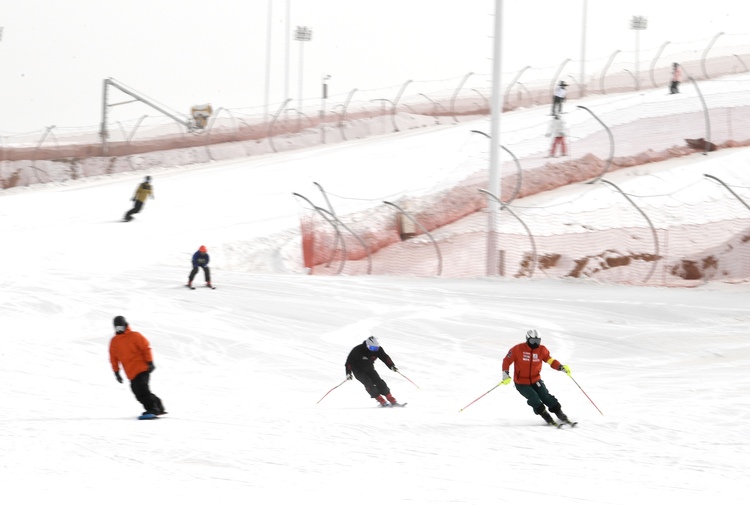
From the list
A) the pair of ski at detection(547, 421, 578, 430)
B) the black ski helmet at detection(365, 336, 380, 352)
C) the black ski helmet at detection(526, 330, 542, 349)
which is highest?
the black ski helmet at detection(526, 330, 542, 349)

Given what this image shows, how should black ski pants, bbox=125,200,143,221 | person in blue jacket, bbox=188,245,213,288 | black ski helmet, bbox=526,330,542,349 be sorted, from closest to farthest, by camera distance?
black ski helmet, bbox=526,330,542,349
person in blue jacket, bbox=188,245,213,288
black ski pants, bbox=125,200,143,221

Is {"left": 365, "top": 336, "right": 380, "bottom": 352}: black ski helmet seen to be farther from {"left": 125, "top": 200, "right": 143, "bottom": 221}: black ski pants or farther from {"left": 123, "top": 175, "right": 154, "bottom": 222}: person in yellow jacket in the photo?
{"left": 125, "top": 200, "right": 143, "bottom": 221}: black ski pants

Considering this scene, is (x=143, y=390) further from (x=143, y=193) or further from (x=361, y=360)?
(x=143, y=193)

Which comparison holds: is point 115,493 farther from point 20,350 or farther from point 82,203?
point 82,203

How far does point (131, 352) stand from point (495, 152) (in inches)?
564

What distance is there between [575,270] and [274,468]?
15956mm

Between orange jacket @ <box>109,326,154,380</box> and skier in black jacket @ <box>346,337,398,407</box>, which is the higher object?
orange jacket @ <box>109,326,154,380</box>

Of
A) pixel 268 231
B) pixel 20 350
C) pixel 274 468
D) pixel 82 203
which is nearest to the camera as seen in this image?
pixel 274 468

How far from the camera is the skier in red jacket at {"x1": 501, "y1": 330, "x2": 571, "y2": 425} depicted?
1157 cm

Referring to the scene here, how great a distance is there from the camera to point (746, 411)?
42.7 feet

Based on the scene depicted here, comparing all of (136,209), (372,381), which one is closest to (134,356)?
(372,381)

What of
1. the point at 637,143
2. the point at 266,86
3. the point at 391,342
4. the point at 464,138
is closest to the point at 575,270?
the point at 391,342

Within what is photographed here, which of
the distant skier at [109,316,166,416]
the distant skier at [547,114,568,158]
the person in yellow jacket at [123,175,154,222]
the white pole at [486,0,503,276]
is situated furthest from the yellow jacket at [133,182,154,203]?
the distant skier at [109,316,166,416]

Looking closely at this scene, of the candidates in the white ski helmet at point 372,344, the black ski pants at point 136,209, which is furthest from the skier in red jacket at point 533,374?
the black ski pants at point 136,209
